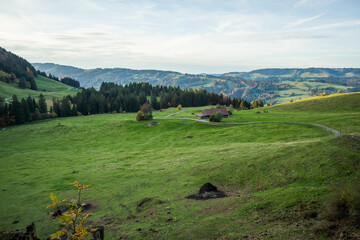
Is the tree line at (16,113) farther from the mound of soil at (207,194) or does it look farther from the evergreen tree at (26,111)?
the mound of soil at (207,194)

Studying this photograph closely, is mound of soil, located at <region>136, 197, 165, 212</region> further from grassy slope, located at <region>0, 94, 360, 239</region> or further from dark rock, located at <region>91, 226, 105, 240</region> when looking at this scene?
dark rock, located at <region>91, 226, 105, 240</region>

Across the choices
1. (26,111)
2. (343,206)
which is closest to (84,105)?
(26,111)

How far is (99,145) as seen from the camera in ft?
254

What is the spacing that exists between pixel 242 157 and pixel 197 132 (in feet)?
150

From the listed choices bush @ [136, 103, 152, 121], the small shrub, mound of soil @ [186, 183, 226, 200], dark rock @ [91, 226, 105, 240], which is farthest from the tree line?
the small shrub

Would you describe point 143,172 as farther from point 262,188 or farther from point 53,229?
point 262,188

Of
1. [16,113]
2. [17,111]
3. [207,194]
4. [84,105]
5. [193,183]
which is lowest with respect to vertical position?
[193,183]

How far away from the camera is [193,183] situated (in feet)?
106

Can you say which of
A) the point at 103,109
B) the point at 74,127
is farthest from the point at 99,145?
the point at 103,109

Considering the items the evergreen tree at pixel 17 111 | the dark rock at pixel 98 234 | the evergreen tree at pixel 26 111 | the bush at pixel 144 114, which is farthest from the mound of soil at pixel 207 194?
the evergreen tree at pixel 26 111

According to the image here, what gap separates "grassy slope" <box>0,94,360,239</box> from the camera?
18016mm

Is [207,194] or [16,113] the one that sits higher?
[16,113]

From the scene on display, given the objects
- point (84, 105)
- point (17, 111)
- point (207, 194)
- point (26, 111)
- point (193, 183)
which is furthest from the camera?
point (84, 105)

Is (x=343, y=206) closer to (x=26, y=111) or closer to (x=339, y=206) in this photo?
(x=339, y=206)
